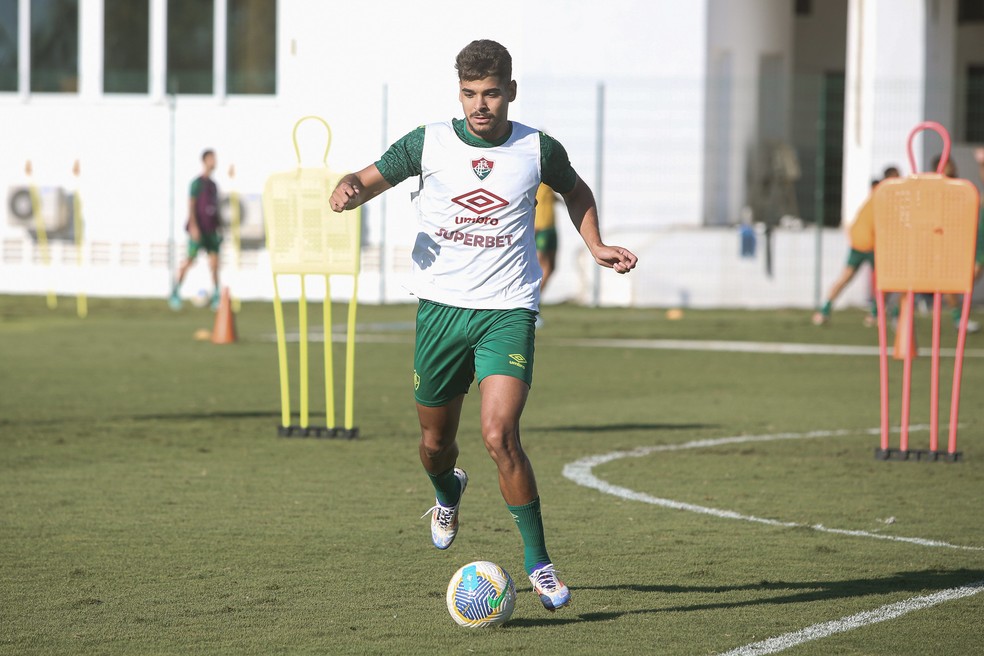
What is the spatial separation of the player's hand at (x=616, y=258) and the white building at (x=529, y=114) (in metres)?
17.8

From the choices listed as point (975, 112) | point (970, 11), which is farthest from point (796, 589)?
point (970, 11)

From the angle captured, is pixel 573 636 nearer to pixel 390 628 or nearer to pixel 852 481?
pixel 390 628

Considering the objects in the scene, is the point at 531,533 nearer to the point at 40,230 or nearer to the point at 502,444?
the point at 502,444

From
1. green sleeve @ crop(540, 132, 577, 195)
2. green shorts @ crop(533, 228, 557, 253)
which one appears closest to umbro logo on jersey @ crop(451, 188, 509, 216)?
green sleeve @ crop(540, 132, 577, 195)

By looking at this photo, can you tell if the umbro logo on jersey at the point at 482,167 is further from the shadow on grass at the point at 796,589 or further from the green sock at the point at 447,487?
the shadow on grass at the point at 796,589

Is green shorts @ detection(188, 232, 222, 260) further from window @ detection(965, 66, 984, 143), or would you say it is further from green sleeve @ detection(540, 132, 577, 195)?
green sleeve @ detection(540, 132, 577, 195)

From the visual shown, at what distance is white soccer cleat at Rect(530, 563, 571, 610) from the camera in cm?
577

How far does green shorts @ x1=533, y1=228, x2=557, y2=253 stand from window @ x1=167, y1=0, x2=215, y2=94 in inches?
431

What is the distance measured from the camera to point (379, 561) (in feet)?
22.4

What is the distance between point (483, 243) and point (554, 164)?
1.42 feet

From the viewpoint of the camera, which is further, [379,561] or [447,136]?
[379,561]

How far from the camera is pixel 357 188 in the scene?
630 cm

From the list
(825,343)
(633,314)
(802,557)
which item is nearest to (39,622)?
(802,557)

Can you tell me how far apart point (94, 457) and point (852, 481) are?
15.3ft
